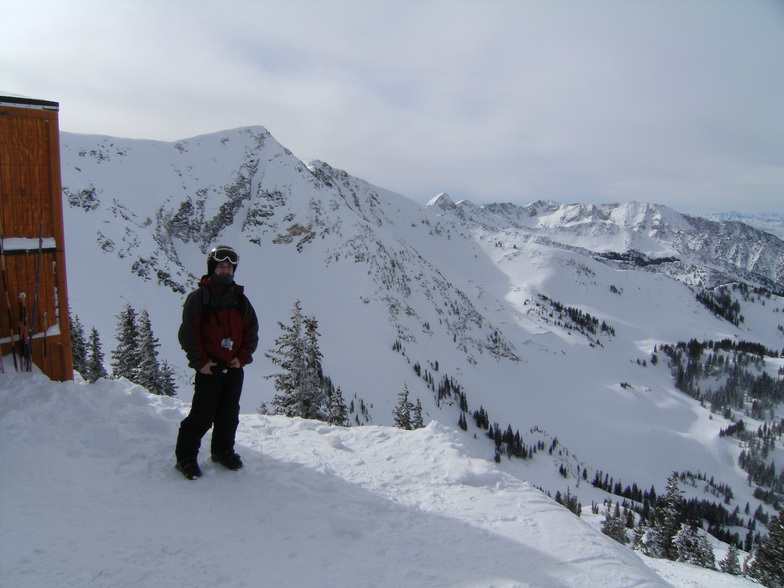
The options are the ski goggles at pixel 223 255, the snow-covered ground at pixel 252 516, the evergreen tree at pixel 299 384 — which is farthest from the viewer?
the evergreen tree at pixel 299 384

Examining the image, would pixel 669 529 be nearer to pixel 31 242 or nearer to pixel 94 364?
pixel 31 242

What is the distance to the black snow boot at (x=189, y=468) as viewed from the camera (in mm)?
6082

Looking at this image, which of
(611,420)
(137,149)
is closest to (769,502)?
(611,420)

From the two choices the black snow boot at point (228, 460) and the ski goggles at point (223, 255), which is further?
the black snow boot at point (228, 460)

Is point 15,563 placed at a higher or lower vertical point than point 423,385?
higher

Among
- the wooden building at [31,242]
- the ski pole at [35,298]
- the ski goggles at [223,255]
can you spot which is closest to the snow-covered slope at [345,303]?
the wooden building at [31,242]

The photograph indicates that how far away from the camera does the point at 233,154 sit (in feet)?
378

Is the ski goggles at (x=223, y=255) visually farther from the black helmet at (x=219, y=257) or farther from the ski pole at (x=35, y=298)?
the ski pole at (x=35, y=298)

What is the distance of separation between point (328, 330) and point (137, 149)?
204 ft

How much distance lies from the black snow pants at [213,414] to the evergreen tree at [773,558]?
109 feet

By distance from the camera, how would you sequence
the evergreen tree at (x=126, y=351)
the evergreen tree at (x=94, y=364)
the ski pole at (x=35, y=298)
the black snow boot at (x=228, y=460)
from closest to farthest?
the black snow boot at (x=228, y=460) → the ski pole at (x=35, y=298) → the evergreen tree at (x=126, y=351) → the evergreen tree at (x=94, y=364)

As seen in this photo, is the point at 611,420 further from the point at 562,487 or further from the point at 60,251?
the point at 60,251

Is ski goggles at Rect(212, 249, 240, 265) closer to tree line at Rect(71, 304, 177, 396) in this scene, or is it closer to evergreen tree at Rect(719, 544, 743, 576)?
tree line at Rect(71, 304, 177, 396)

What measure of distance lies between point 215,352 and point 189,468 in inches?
69.4
